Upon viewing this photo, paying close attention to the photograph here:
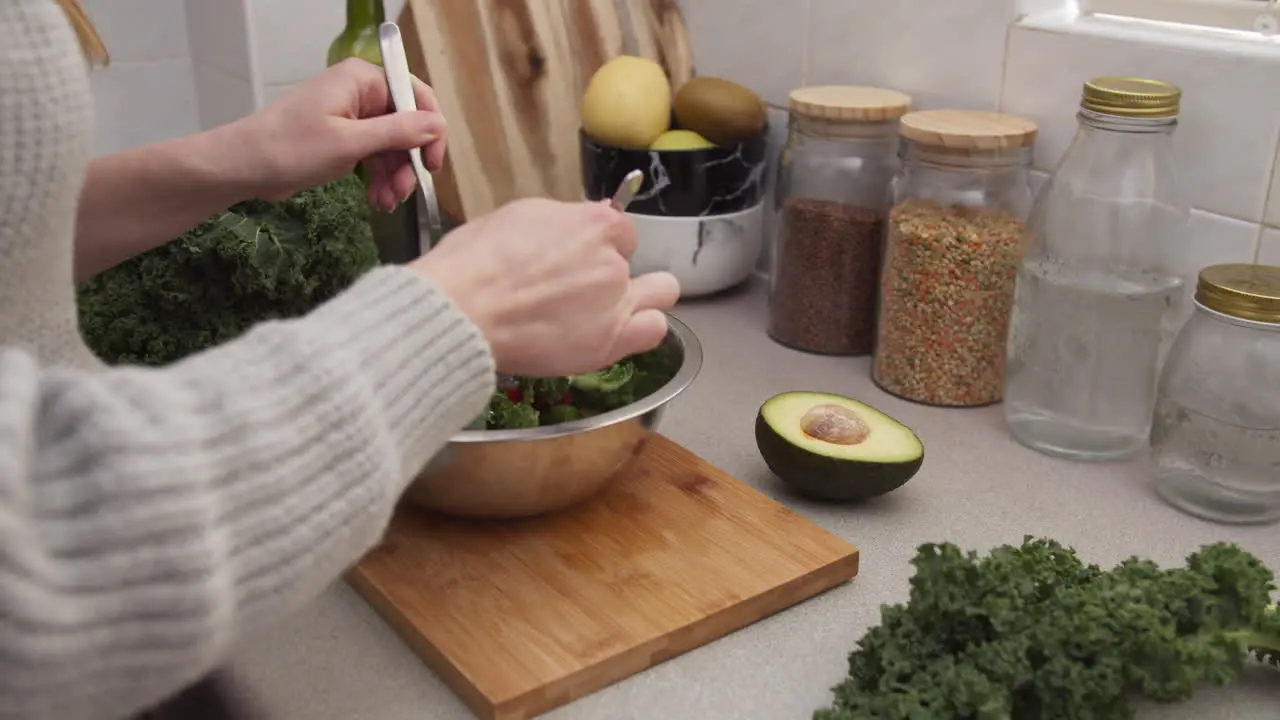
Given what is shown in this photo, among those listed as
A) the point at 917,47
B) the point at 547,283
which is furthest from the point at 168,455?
the point at 917,47

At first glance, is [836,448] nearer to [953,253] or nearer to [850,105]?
[953,253]

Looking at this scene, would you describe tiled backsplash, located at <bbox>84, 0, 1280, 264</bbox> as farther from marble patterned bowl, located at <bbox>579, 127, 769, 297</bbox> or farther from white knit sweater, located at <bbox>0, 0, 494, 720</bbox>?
white knit sweater, located at <bbox>0, 0, 494, 720</bbox>

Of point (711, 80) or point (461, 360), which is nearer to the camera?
point (461, 360)

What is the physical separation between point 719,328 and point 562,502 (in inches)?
20.2

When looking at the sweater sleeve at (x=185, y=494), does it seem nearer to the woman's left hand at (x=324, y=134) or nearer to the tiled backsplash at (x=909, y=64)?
the woman's left hand at (x=324, y=134)

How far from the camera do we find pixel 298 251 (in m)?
1.01

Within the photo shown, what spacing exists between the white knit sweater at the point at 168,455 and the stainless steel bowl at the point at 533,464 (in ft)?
0.63

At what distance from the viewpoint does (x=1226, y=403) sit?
0.89m

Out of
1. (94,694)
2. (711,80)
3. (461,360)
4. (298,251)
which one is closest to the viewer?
(94,694)

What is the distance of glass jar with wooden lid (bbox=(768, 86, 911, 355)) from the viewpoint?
3.82ft

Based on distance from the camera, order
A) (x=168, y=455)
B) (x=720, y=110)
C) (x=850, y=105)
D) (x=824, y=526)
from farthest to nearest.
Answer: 1. (x=720, y=110)
2. (x=850, y=105)
3. (x=824, y=526)
4. (x=168, y=455)

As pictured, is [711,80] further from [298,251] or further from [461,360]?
[461,360]

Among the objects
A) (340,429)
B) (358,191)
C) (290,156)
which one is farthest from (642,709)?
(358,191)

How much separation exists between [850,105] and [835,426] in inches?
14.8
